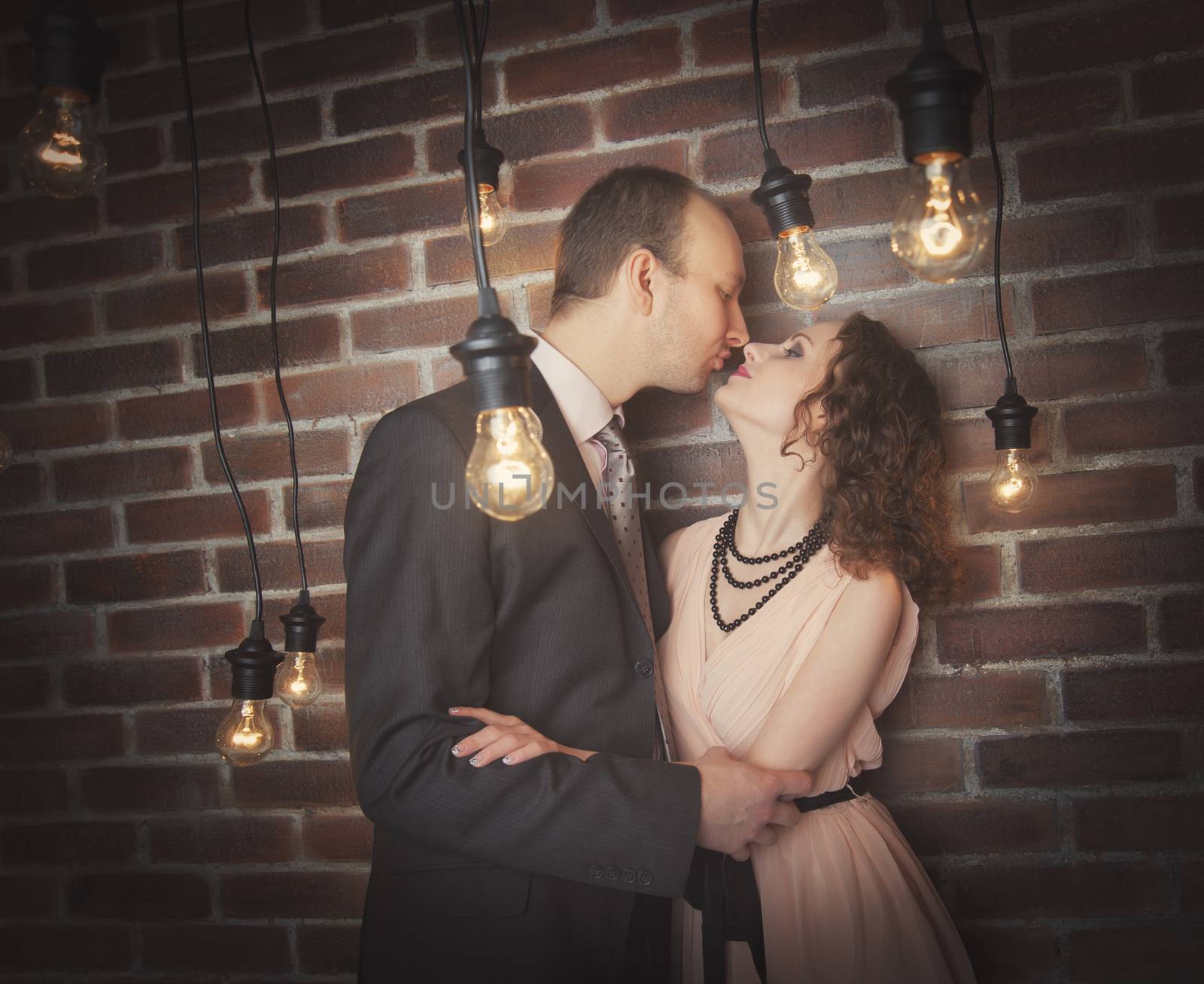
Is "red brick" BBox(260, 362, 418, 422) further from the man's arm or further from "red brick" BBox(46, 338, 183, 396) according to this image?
the man's arm

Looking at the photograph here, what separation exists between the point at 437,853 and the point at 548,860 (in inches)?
7.4

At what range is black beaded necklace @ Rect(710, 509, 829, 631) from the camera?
1406mm

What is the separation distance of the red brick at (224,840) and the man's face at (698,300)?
1189mm

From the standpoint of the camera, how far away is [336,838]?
5.53 ft

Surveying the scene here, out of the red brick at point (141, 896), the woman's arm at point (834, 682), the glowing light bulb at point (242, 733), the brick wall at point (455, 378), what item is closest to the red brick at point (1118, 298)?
the brick wall at point (455, 378)

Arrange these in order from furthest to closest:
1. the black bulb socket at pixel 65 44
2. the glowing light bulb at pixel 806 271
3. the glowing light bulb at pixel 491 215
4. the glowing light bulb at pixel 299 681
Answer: the glowing light bulb at pixel 299 681 → the glowing light bulb at pixel 491 215 → the glowing light bulb at pixel 806 271 → the black bulb socket at pixel 65 44

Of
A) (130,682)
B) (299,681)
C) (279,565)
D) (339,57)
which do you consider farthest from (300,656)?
(339,57)

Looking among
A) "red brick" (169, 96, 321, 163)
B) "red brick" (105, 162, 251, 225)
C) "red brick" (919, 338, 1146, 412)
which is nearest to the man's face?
"red brick" (919, 338, 1146, 412)

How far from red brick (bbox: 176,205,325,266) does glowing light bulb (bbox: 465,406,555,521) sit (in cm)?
108

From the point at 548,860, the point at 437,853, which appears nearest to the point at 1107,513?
the point at 548,860

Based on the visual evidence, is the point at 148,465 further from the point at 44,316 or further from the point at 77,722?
the point at 77,722

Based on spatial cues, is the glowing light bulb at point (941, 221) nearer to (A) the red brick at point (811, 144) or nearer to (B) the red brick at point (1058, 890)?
(A) the red brick at point (811, 144)

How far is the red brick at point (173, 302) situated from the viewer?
172 cm

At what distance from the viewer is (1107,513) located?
1.49 meters
